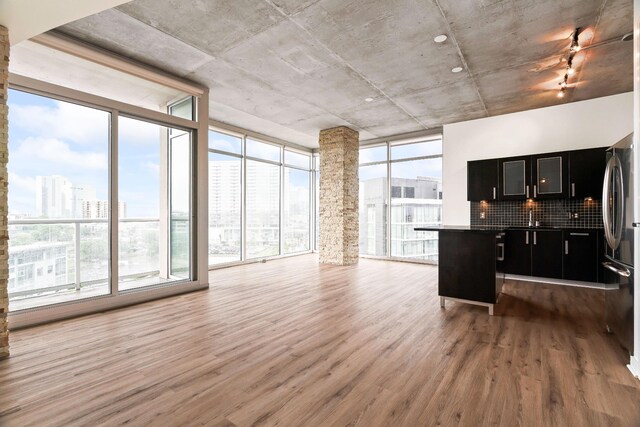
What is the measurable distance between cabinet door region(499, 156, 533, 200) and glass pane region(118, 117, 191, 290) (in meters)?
5.74

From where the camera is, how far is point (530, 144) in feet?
19.6

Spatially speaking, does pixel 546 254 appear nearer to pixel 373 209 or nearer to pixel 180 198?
pixel 373 209

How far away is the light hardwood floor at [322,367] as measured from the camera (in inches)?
Result: 72.9

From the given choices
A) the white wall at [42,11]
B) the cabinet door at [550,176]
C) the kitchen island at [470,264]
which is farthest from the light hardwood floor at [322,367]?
the white wall at [42,11]

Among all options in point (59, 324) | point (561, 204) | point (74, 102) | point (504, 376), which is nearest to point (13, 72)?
point (74, 102)

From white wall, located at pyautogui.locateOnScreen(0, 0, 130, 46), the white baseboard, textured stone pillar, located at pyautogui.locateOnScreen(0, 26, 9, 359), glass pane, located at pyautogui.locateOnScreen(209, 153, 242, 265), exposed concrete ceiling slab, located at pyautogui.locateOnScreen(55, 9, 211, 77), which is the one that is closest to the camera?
white wall, located at pyautogui.locateOnScreen(0, 0, 130, 46)

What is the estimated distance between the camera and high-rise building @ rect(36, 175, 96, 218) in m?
3.76

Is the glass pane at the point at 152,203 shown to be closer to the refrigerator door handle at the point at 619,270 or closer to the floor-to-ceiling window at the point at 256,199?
the floor-to-ceiling window at the point at 256,199

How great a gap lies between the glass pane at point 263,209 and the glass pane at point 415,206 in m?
3.24

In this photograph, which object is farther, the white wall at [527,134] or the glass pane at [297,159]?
the glass pane at [297,159]

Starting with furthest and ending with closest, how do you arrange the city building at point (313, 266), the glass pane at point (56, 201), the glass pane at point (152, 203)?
the glass pane at point (152, 203) → the glass pane at point (56, 201) → the city building at point (313, 266)

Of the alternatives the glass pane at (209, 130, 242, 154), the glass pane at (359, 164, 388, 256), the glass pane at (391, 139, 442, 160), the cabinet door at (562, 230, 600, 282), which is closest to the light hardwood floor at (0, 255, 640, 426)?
the cabinet door at (562, 230, 600, 282)

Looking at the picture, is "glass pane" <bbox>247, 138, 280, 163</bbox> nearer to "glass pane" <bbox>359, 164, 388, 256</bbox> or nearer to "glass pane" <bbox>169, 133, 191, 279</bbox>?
"glass pane" <bbox>359, 164, 388, 256</bbox>

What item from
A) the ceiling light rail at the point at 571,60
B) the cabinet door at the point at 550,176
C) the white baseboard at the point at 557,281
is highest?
the ceiling light rail at the point at 571,60
